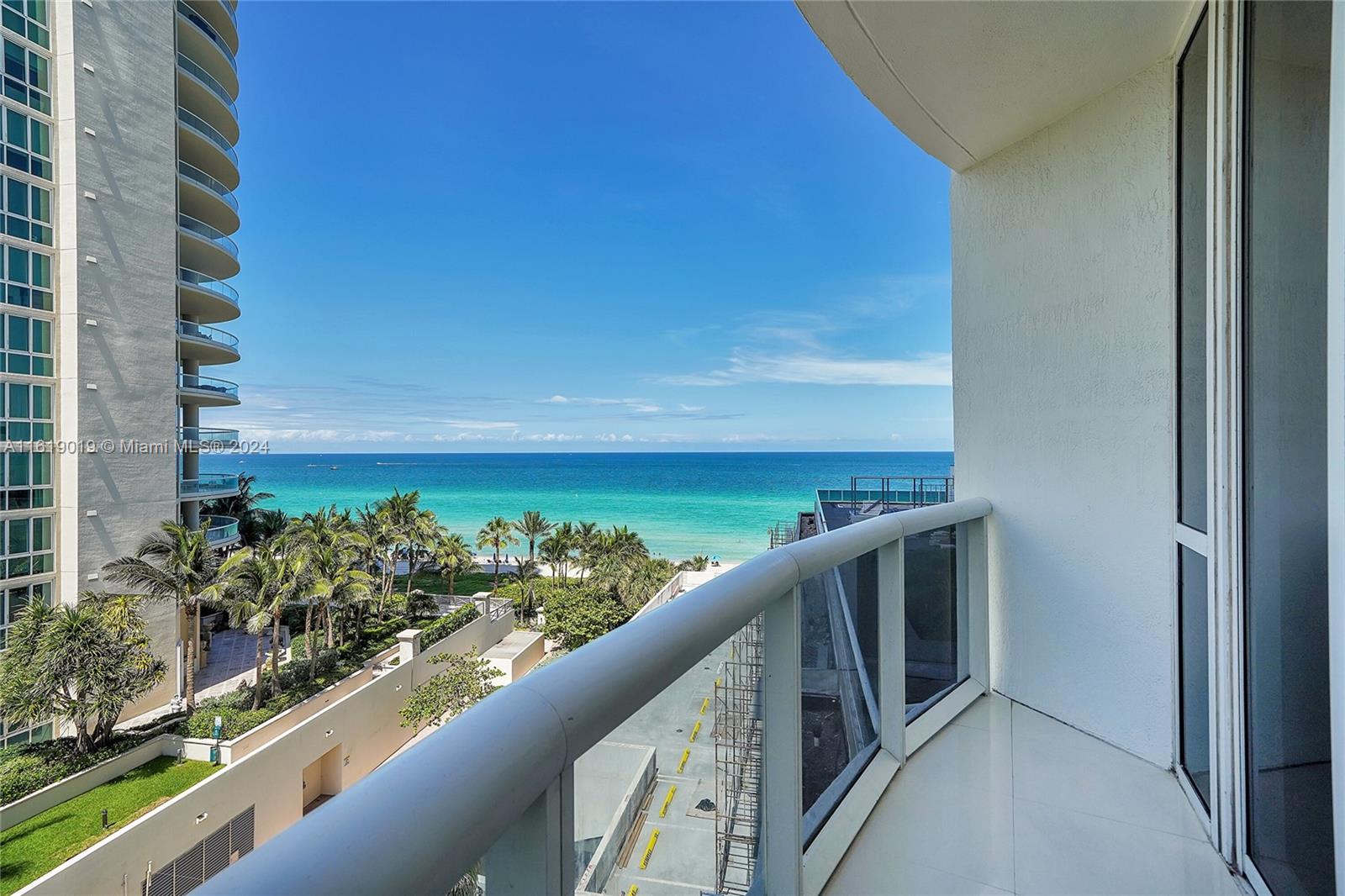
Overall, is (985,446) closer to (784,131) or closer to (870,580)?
(870,580)

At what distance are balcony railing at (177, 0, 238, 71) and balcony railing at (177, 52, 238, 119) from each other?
876mm

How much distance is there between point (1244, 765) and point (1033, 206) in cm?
243

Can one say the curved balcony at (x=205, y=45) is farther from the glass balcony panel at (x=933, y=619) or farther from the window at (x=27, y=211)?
the glass balcony panel at (x=933, y=619)

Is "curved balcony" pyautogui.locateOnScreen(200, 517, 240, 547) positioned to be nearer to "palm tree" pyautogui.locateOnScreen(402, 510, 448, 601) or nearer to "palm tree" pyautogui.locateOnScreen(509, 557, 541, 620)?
"palm tree" pyautogui.locateOnScreen(402, 510, 448, 601)

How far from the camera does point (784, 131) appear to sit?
4606 centimetres

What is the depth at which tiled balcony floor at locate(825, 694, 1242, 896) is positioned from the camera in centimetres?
167

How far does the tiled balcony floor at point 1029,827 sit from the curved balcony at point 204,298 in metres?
21.1

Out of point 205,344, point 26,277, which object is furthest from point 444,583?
point 26,277

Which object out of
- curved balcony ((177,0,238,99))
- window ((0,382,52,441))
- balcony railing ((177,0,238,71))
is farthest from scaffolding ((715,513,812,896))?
balcony railing ((177,0,238,71))

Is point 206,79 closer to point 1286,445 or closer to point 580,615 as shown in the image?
point 580,615

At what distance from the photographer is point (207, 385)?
17.9 meters

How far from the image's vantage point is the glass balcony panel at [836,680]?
1.51 metres

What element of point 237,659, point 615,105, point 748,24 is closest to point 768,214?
point 615,105

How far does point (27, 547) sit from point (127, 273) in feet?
22.4
